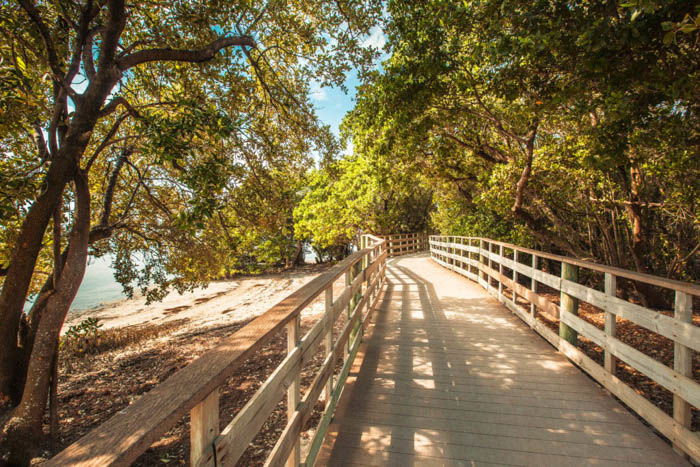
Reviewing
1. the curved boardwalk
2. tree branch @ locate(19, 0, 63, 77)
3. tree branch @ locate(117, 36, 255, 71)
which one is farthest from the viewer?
tree branch @ locate(117, 36, 255, 71)

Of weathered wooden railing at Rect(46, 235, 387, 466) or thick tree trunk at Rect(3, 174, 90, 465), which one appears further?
thick tree trunk at Rect(3, 174, 90, 465)

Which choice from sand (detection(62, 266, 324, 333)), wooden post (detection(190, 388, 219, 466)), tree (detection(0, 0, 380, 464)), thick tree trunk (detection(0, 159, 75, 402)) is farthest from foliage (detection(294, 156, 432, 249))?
wooden post (detection(190, 388, 219, 466))

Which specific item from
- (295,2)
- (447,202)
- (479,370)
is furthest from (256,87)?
(447,202)

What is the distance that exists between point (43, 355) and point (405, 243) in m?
19.2

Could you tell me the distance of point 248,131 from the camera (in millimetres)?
5738

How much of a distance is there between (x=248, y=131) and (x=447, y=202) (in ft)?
36.6

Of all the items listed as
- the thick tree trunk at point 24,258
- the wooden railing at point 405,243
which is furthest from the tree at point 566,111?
the wooden railing at point 405,243

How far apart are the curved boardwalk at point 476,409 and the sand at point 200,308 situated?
6708 mm

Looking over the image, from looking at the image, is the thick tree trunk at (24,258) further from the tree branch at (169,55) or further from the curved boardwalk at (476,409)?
the curved boardwalk at (476,409)

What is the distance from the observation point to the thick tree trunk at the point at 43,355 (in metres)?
3.71

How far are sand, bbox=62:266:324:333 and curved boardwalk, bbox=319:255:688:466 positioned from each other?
6708 mm

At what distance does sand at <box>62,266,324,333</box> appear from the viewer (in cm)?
1094

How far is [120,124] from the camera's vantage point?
222 inches

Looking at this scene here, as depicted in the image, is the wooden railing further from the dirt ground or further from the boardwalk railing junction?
the boardwalk railing junction
